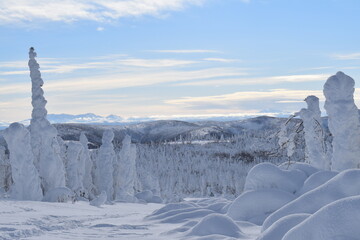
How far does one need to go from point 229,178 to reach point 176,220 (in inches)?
3832

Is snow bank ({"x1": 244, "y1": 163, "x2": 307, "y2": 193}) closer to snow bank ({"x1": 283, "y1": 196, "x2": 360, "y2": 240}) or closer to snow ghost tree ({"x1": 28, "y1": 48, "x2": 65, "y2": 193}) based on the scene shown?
snow bank ({"x1": 283, "y1": 196, "x2": 360, "y2": 240})

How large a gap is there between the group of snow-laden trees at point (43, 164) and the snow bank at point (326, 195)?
1380cm

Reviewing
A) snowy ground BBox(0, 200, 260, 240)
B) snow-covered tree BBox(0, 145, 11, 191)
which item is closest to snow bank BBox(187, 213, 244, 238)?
snowy ground BBox(0, 200, 260, 240)

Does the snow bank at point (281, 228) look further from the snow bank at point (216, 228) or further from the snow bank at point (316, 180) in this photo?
the snow bank at point (316, 180)

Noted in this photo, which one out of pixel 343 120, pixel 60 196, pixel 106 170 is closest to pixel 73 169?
pixel 106 170

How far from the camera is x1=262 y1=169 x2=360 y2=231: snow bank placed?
7.78 metres

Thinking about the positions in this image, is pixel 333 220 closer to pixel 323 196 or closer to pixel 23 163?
pixel 323 196

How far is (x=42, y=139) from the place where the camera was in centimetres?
2555

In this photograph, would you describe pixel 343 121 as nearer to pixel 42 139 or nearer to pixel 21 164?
pixel 21 164

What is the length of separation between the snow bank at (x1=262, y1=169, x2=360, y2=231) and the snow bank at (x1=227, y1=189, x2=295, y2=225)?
199cm

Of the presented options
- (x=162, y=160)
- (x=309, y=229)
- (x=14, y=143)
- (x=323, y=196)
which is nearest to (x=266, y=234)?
(x=309, y=229)

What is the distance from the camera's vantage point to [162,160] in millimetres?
135250

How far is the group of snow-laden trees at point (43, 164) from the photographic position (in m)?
21.1

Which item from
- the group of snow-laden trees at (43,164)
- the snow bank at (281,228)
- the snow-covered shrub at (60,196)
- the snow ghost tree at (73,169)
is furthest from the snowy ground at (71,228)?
the snow ghost tree at (73,169)
